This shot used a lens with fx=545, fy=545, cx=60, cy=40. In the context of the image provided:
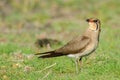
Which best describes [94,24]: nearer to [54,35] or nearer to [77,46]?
[77,46]

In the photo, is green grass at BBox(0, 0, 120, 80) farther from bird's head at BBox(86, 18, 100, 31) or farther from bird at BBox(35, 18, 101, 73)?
bird's head at BBox(86, 18, 100, 31)

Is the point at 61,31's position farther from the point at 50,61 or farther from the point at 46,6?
the point at 50,61

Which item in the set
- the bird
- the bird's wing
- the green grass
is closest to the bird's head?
the bird

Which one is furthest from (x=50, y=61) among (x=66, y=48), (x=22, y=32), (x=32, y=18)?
(x=32, y=18)

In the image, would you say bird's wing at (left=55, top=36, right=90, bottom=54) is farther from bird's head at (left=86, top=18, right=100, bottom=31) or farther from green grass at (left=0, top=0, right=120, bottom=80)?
green grass at (left=0, top=0, right=120, bottom=80)

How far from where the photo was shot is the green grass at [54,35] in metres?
8.93

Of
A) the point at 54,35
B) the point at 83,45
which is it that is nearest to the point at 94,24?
the point at 83,45

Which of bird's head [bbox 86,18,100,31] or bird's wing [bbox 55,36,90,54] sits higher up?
bird's head [bbox 86,18,100,31]

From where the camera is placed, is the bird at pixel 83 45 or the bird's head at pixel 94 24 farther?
the bird's head at pixel 94 24

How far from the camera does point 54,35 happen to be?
592 inches

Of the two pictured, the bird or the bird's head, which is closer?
the bird

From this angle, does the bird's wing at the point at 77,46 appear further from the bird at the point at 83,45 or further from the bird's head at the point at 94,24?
the bird's head at the point at 94,24

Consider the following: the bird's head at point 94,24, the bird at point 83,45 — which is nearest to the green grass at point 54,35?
the bird at point 83,45

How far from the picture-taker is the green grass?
352 inches
